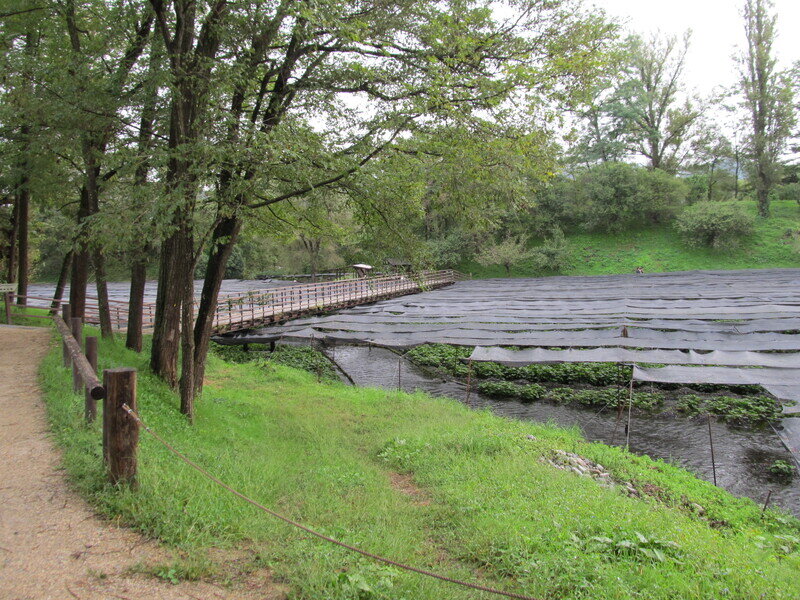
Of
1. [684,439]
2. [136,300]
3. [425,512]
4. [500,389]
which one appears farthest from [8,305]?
[684,439]

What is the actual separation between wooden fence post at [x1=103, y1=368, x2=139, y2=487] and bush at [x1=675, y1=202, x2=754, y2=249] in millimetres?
42119

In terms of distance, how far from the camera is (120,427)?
3453mm

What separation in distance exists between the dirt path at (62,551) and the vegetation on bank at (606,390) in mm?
8939

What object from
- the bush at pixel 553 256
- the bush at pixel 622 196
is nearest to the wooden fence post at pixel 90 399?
the bush at pixel 553 256

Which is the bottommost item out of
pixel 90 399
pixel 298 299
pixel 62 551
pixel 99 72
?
pixel 62 551

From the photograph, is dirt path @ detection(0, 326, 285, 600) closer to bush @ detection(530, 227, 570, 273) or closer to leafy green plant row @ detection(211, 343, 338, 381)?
leafy green plant row @ detection(211, 343, 338, 381)

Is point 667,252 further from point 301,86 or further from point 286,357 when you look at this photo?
point 301,86

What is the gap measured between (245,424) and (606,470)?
5.76 metres

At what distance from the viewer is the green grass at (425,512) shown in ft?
10.6

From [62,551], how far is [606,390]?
12.4 metres

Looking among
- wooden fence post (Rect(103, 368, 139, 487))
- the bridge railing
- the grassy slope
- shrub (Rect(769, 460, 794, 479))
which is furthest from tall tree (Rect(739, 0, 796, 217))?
wooden fence post (Rect(103, 368, 139, 487))

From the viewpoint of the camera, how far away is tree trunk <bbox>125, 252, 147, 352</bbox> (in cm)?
970

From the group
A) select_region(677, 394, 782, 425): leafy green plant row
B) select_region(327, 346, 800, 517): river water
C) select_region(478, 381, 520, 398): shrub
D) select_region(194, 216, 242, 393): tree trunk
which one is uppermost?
select_region(194, 216, 242, 393): tree trunk

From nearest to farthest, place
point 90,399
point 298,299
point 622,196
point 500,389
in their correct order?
point 90,399, point 500,389, point 298,299, point 622,196
